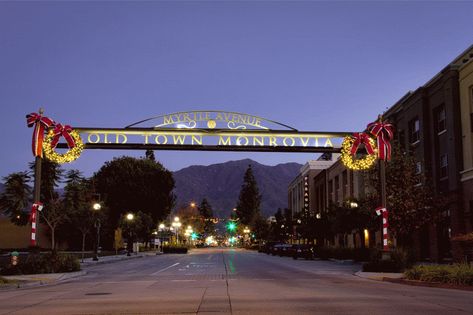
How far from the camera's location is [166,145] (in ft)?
115

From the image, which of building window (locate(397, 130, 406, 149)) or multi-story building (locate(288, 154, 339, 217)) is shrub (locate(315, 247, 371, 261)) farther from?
multi-story building (locate(288, 154, 339, 217))

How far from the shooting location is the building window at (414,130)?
44.2 metres

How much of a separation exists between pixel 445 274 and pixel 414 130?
24.9 m

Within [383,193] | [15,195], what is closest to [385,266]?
[383,193]

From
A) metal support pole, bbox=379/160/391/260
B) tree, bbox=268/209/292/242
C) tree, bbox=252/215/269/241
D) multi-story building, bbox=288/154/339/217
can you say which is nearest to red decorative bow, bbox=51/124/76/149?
metal support pole, bbox=379/160/391/260

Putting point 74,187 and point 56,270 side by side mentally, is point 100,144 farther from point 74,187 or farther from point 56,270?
point 74,187

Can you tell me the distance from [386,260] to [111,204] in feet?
194

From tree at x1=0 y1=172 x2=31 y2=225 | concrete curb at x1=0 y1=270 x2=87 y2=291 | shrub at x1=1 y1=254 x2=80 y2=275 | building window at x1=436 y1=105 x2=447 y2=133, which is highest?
building window at x1=436 y1=105 x2=447 y2=133

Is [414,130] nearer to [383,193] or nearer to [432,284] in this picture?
[383,193]

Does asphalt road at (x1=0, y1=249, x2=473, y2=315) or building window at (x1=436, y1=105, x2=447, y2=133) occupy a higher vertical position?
building window at (x1=436, y1=105, x2=447, y2=133)

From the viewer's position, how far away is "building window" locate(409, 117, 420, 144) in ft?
145

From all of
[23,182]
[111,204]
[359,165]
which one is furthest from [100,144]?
[111,204]

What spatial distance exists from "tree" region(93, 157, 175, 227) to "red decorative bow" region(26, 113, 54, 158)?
50.0 metres

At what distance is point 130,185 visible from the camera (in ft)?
272
